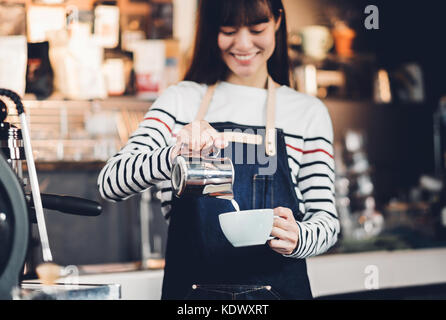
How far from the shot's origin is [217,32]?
131 centimetres

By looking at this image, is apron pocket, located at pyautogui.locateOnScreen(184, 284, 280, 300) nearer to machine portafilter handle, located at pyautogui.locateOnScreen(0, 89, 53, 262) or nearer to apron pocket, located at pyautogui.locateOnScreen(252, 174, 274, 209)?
apron pocket, located at pyautogui.locateOnScreen(252, 174, 274, 209)

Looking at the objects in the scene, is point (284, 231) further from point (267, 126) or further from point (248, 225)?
point (267, 126)

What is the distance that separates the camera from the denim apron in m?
1.23

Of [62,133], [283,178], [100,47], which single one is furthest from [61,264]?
[283,178]

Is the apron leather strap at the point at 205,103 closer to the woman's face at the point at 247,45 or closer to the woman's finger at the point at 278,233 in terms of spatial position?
the woman's face at the point at 247,45

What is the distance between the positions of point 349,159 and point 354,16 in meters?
1.03

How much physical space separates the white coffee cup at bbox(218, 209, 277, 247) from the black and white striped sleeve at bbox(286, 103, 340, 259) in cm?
25

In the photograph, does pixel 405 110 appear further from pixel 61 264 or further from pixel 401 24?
pixel 61 264

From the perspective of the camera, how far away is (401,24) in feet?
12.3

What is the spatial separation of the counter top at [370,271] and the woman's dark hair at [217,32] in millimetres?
965

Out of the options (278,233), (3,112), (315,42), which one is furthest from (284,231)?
(315,42)

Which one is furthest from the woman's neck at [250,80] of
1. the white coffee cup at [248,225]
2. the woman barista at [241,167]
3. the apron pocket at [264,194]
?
the white coffee cup at [248,225]
